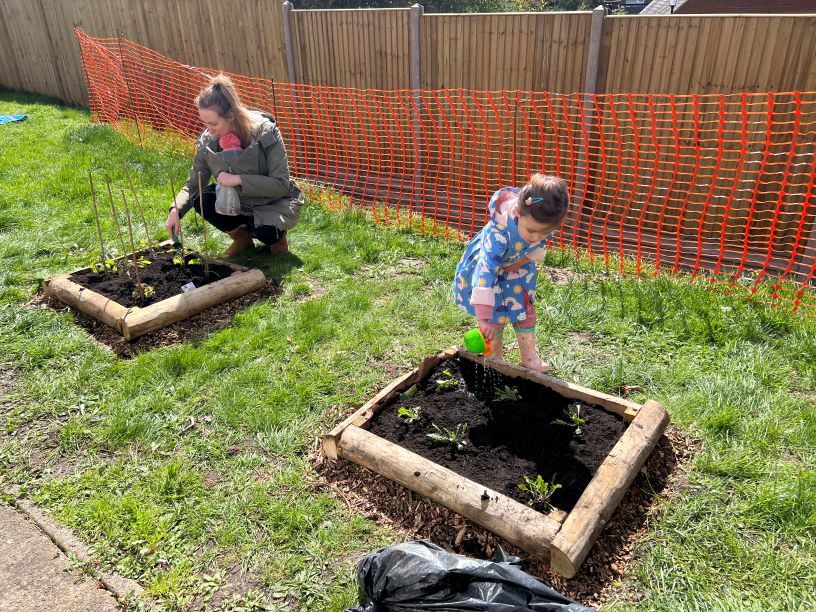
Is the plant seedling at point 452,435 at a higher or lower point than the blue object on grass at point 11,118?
higher

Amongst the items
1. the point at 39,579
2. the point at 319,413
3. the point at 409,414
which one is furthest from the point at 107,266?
the point at 409,414

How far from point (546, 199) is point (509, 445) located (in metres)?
1.12

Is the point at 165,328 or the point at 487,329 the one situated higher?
the point at 487,329

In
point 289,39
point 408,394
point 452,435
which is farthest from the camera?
Answer: point 289,39

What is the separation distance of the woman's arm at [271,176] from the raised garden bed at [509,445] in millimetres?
2211

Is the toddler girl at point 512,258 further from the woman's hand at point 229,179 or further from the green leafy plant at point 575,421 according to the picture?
the woman's hand at point 229,179

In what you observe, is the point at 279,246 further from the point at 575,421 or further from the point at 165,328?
the point at 575,421

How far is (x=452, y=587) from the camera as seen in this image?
1.90m

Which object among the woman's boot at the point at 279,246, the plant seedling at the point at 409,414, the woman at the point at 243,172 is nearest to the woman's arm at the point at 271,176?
the woman at the point at 243,172

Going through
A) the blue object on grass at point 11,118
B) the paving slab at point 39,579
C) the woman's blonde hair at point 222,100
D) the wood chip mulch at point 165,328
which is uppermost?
the woman's blonde hair at point 222,100

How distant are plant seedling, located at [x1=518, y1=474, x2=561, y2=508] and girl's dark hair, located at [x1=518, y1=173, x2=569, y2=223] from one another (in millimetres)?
1083

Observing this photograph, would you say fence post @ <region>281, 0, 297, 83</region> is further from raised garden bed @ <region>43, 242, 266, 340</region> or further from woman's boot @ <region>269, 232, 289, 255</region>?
raised garden bed @ <region>43, 242, 266, 340</region>

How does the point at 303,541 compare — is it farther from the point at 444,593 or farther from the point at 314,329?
the point at 314,329

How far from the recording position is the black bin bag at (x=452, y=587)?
183cm
